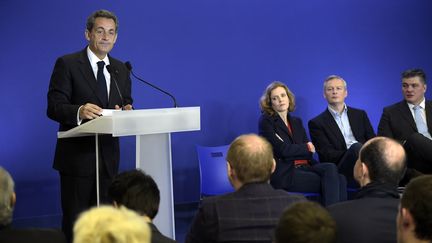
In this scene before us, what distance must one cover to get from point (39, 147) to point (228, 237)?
3.44m

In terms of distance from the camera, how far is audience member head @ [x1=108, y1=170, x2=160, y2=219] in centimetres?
232

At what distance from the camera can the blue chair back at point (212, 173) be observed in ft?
16.6

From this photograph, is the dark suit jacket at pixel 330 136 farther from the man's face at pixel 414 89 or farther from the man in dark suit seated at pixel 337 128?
the man's face at pixel 414 89

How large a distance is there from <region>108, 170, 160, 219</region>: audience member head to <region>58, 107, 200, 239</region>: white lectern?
2.23 ft

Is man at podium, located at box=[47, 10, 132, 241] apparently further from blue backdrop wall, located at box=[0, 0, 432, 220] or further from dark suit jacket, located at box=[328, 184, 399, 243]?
blue backdrop wall, located at box=[0, 0, 432, 220]

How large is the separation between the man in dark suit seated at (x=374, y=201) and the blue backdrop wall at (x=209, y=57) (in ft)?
11.1

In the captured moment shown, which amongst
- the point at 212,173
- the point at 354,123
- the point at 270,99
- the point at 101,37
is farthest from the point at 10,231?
the point at 354,123

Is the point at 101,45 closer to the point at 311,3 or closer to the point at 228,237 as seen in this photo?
the point at 228,237

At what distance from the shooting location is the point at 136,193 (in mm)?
2334

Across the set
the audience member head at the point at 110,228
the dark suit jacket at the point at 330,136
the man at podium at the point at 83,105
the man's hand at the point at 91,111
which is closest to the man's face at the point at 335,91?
the dark suit jacket at the point at 330,136

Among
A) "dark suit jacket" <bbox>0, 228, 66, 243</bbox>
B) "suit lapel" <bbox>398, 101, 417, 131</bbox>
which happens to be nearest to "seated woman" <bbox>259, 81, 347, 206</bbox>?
"suit lapel" <bbox>398, 101, 417, 131</bbox>

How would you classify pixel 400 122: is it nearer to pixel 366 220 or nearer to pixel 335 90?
pixel 335 90

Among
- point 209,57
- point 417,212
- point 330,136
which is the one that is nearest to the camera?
point 417,212

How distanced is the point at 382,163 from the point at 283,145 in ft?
8.24
